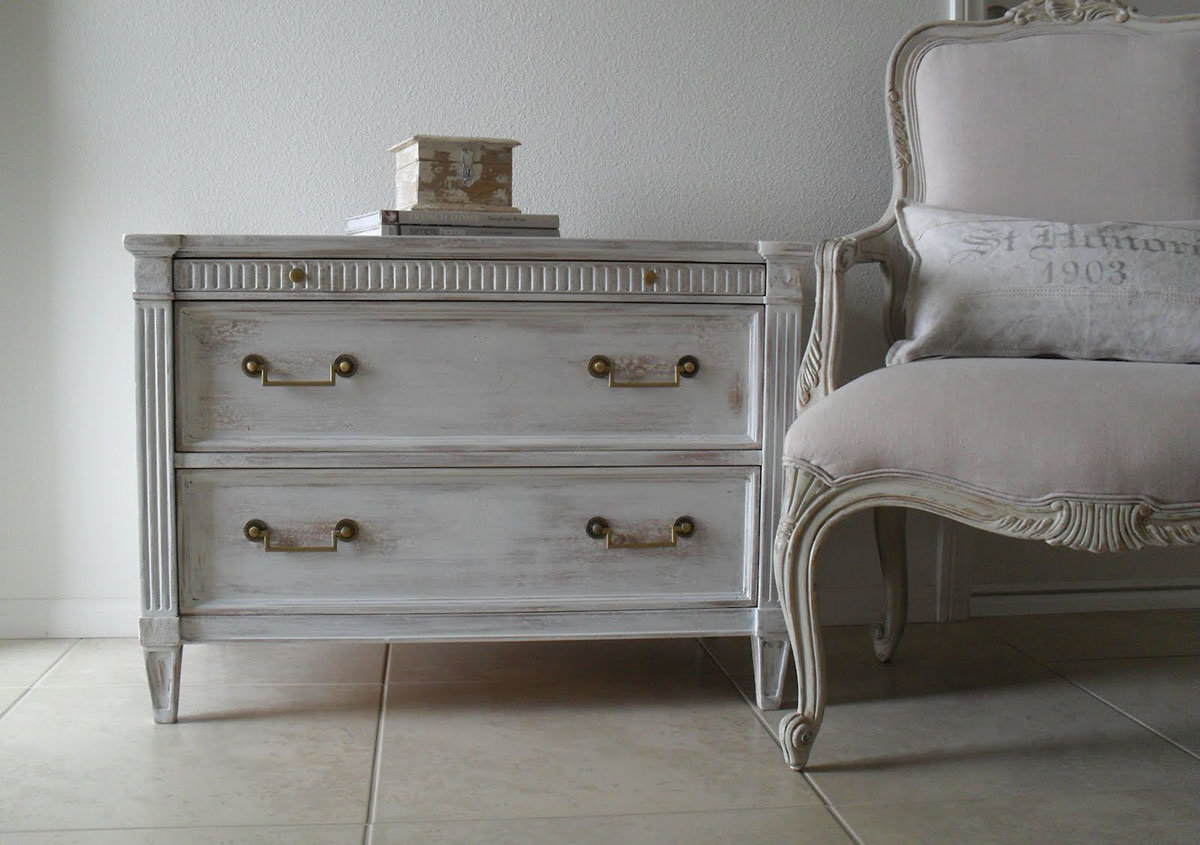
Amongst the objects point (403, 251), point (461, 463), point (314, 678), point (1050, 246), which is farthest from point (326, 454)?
point (1050, 246)

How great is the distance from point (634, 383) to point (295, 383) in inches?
18.4

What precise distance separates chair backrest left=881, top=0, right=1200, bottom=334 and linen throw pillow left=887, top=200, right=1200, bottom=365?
195mm

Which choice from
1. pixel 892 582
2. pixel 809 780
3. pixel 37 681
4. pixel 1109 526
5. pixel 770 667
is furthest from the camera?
pixel 892 582

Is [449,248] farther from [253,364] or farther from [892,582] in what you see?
[892,582]

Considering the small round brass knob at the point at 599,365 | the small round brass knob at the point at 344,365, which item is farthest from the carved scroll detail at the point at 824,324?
the small round brass knob at the point at 344,365

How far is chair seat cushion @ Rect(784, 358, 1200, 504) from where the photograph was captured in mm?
1293

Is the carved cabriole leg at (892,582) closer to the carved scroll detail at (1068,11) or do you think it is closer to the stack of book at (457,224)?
the stack of book at (457,224)

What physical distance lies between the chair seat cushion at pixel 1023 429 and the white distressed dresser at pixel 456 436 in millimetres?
268

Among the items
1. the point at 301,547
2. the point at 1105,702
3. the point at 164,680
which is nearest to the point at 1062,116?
the point at 1105,702

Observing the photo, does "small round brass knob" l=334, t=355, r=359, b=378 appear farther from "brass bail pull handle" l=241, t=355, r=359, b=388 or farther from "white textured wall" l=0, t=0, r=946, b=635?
"white textured wall" l=0, t=0, r=946, b=635

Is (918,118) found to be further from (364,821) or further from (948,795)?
(364,821)

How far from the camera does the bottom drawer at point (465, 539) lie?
1619mm

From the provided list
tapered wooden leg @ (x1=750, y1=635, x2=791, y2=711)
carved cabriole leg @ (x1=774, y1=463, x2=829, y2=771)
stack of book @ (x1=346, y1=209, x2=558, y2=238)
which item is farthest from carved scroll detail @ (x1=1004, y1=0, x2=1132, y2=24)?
tapered wooden leg @ (x1=750, y1=635, x2=791, y2=711)

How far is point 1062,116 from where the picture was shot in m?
1.92
